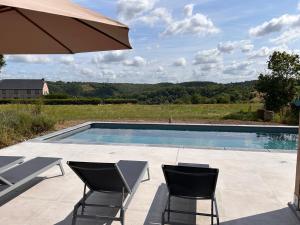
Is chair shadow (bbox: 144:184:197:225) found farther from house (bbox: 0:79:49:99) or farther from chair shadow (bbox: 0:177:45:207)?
house (bbox: 0:79:49:99)

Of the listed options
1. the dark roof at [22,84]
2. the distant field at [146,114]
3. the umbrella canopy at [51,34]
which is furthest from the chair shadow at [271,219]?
the dark roof at [22,84]

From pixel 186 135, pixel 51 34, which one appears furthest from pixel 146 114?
pixel 51 34

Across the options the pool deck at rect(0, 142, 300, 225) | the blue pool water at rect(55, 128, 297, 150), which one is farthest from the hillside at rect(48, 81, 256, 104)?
the pool deck at rect(0, 142, 300, 225)

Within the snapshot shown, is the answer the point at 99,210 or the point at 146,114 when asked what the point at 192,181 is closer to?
the point at 99,210

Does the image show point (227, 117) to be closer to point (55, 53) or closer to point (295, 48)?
point (295, 48)

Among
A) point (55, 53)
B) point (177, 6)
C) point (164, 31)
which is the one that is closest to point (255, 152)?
point (177, 6)

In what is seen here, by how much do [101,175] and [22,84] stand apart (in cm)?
7677

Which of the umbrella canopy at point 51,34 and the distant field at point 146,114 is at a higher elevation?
the umbrella canopy at point 51,34

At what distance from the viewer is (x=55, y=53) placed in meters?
4.11

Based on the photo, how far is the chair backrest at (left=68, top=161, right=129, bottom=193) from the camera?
3.66m

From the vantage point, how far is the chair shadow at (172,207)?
3965 mm

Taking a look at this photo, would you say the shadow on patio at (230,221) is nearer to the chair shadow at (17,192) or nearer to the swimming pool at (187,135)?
the chair shadow at (17,192)

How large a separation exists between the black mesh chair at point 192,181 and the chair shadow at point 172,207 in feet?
1.09

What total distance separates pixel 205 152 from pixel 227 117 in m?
9.00
